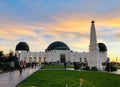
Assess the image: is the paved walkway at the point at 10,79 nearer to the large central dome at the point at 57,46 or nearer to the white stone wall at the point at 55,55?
the white stone wall at the point at 55,55

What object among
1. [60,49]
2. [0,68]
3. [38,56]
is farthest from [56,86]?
[38,56]

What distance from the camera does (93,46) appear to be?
55.2 metres

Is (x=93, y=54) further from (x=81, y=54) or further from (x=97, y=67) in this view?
(x=81, y=54)

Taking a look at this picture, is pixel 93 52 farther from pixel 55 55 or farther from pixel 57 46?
pixel 57 46

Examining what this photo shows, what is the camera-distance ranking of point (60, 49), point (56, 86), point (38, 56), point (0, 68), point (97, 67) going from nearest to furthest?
point (56, 86) < point (0, 68) < point (97, 67) < point (60, 49) < point (38, 56)

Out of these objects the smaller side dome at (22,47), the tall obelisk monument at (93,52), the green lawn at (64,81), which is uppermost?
the smaller side dome at (22,47)

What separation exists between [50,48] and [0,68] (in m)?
106

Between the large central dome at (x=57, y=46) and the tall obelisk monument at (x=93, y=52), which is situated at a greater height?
the large central dome at (x=57, y=46)

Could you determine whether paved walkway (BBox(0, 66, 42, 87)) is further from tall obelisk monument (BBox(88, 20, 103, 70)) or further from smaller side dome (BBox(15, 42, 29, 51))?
smaller side dome (BBox(15, 42, 29, 51))

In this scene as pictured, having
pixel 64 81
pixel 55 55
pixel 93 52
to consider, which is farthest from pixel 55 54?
pixel 64 81

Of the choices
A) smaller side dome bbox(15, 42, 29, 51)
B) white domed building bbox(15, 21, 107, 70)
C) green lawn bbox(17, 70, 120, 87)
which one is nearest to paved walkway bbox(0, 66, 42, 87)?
green lawn bbox(17, 70, 120, 87)

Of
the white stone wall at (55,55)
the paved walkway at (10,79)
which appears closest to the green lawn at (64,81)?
the paved walkway at (10,79)

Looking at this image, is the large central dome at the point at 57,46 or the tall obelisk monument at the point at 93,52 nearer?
the tall obelisk monument at the point at 93,52

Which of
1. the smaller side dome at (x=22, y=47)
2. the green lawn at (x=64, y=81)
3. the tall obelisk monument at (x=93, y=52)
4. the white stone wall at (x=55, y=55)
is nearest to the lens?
the green lawn at (x=64, y=81)
